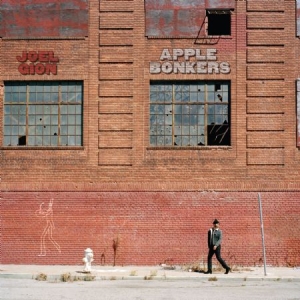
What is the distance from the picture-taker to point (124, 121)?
2461cm

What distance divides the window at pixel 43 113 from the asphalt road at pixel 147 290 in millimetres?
5579

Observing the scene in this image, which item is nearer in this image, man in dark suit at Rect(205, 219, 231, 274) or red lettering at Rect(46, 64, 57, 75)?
man in dark suit at Rect(205, 219, 231, 274)

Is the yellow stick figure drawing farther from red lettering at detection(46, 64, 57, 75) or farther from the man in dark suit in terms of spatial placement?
the man in dark suit

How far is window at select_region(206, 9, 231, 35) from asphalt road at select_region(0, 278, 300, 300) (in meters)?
9.00

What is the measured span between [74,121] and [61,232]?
150 inches

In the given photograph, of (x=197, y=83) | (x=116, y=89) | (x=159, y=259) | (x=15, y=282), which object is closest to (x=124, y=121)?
(x=116, y=89)

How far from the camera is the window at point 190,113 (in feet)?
81.3

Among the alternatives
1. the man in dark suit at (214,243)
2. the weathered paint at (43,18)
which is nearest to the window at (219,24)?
the weathered paint at (43,18)

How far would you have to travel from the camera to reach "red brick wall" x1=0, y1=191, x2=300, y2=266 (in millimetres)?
24344

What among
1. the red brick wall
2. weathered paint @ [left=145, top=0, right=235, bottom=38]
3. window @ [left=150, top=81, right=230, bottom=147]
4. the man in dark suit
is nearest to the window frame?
weathered paint @ [left=145, top=0, right=235, bottom=38]

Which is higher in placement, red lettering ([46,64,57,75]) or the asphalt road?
red lettering ([46,64,57,75])

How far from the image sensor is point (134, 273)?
2197 cm

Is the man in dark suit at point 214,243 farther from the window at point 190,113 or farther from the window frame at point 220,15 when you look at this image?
the window frame at point 220,15

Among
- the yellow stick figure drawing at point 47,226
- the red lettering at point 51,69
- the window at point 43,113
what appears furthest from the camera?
the window at point 43,113
